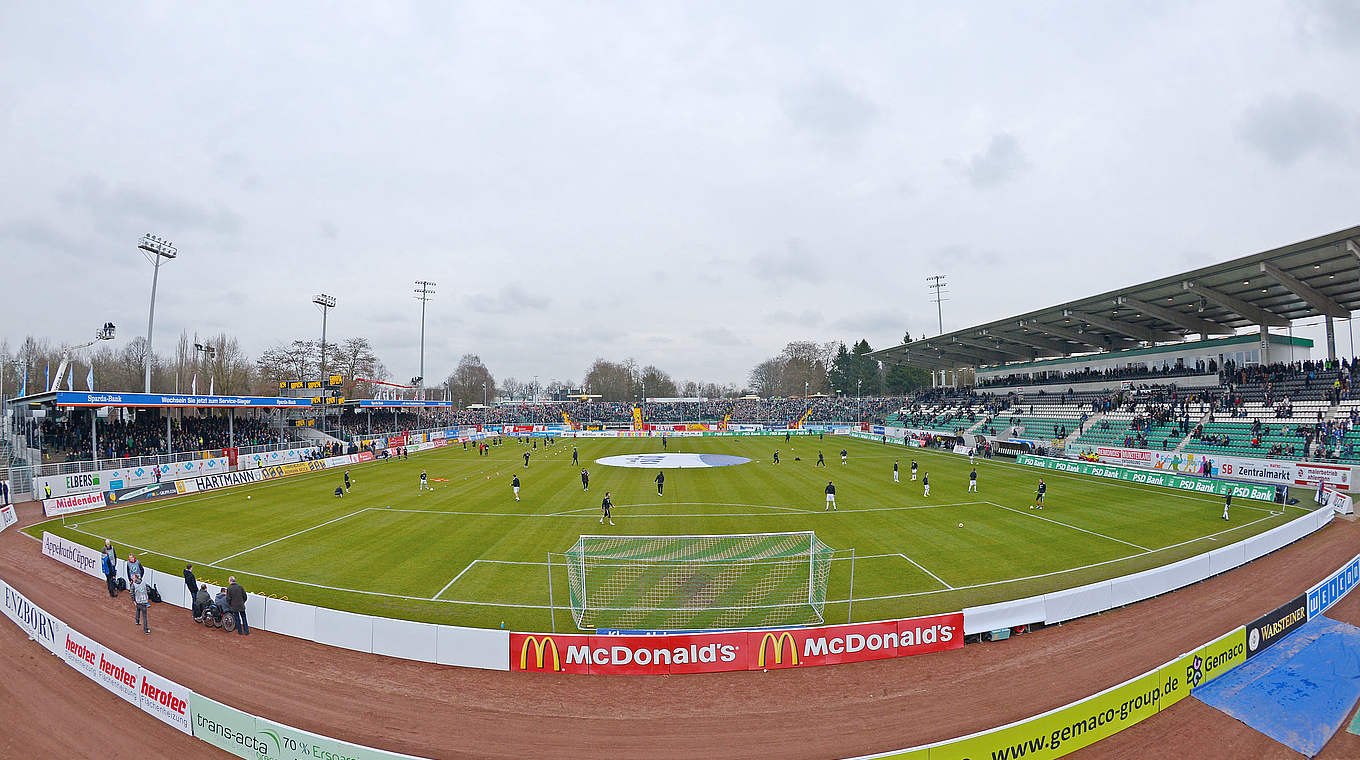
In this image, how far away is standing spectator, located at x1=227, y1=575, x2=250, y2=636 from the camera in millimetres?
13713

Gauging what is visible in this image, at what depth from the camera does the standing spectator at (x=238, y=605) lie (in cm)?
1371

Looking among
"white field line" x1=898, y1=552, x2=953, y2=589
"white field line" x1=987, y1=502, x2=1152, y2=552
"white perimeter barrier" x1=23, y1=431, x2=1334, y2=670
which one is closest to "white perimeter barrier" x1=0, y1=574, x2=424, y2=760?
"white perimeter barrier" x1=23, y1=431, x2=1334, y2=670

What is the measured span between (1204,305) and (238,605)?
194 ft

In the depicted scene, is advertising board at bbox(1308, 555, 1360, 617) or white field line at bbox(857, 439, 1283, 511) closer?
advertising board at bbox(1308, 555, 1360, 617)

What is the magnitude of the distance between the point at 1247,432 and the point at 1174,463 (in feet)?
19.6

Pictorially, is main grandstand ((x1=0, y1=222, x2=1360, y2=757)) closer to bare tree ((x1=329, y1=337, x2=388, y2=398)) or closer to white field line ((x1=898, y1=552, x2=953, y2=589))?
white field line ((x1=898, y1=552, x2=953, y2=589))

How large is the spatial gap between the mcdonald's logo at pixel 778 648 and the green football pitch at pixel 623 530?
2717mm

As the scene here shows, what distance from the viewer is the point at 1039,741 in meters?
8.45

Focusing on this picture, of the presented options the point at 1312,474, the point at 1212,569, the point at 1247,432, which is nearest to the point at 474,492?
the point at 1212,569

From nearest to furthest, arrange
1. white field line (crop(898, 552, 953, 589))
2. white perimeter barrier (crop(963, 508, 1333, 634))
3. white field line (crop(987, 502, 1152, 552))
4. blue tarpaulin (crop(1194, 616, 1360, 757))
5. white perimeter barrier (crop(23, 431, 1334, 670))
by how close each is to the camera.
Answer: blue tarpaulin (crop(1194, 616, 1360, 757)), white perimeter barrier (crop(23, 431, 1334, 670)), white perimeter barrier (crop(963, 508, 1333, 634)), white field line (crop(898, 552, 953, 589)), white field line (crop(987, 502, 1152, 552))

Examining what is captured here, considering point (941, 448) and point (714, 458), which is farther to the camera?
point (941, 448)

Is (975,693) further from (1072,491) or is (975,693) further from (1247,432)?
(1247,432)

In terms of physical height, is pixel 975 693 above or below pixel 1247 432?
below

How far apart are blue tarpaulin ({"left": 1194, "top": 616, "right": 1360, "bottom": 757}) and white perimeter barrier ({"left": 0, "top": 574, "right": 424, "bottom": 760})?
13654 mm
